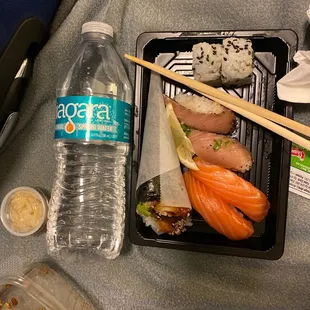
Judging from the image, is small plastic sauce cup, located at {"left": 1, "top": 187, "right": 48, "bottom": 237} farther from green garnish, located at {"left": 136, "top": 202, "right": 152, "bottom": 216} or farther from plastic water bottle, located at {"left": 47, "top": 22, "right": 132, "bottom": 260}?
green garnish, located at {"left": 136, "top": 202, "right": 152, "bottom": 216}

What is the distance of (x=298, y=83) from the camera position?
0.98m

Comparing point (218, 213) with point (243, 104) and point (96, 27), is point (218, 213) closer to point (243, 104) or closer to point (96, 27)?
point (243, 104)

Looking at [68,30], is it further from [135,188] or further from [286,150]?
[286,150]

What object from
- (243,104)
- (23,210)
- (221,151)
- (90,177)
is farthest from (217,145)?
(23,210)

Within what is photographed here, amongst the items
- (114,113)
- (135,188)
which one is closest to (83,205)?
(135,188)

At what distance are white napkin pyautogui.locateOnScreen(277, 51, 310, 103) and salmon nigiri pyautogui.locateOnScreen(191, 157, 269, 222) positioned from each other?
0.21 m

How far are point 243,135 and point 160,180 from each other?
Answer: 0.24m

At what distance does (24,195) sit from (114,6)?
537 millimetres

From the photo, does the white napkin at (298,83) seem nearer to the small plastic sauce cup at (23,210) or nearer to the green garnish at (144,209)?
the green garnish at (144,209)

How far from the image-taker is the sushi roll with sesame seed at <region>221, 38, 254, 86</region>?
99 centimetres

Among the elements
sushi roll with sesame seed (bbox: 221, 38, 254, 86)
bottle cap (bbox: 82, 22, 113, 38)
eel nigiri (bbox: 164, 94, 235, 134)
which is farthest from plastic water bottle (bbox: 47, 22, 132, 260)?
sushi roll with sesame seed (bbox: 221, 38, 254, 86)

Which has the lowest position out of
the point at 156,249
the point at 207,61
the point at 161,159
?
the point at 156,249

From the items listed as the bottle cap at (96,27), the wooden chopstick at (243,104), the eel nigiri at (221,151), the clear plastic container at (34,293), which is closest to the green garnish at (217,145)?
the eel nigiri at (221,151)

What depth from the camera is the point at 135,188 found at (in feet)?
3.48
